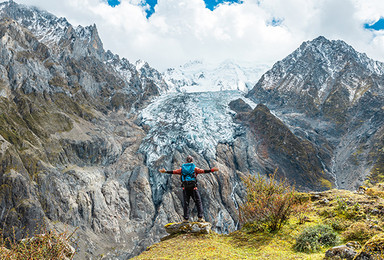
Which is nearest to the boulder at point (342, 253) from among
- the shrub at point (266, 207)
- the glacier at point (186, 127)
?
the shrub at point (266, 207)

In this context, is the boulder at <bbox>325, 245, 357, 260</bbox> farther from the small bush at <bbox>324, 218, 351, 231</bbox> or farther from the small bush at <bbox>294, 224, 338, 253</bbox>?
the small bush at <bbox>324, 218, 351, 231</bbox>

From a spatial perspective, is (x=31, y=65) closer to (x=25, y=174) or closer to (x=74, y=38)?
(x=25, y=174)

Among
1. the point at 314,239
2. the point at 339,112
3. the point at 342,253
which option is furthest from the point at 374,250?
the point at 339,112

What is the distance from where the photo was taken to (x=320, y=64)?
19800 centimetres

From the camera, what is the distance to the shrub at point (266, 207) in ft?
33.3

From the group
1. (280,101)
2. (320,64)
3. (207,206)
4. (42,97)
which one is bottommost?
(207,206)

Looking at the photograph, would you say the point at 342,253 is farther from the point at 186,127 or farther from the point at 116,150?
the point at 186,127

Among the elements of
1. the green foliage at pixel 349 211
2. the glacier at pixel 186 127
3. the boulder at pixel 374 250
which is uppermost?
the glacier at pixel 186 127

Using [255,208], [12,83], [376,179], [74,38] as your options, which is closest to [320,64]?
[376,179]

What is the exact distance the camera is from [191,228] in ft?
38.1

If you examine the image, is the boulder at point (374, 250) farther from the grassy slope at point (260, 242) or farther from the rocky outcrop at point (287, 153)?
the rocky outcrop at point (287, 153)

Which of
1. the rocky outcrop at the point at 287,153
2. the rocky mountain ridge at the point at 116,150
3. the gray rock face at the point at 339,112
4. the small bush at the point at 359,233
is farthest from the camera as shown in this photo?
the gray rock face at the point at 339,112

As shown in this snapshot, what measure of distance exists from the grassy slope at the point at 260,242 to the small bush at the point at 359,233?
29.1 inches

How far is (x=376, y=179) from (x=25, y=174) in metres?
115
